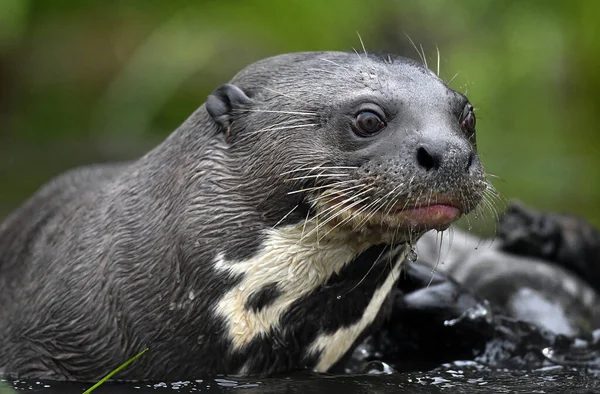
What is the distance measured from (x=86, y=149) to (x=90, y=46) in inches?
113

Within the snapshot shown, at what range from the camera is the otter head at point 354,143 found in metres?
5.17

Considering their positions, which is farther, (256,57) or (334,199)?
(256,57)

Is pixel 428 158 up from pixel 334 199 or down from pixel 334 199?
up

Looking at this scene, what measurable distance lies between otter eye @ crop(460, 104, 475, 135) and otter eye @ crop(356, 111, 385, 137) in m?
0.46

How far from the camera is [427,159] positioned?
16.9 ft

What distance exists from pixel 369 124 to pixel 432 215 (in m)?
0.53

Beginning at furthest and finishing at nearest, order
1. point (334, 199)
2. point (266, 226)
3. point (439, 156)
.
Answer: point (266, 226)
point (334, 199)
point (439, 156)

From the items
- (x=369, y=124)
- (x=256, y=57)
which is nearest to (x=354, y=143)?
(x=369, y=124)

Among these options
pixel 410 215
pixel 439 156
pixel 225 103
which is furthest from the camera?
pixel 225 103

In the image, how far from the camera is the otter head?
5172 millimetres

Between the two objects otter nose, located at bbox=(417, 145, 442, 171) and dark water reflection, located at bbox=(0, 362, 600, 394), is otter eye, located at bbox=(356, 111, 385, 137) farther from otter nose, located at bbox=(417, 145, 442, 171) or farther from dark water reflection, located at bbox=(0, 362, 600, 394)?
dark water reflection, located at bbox=(0, 362, 600, 394)

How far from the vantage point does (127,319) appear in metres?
5.79

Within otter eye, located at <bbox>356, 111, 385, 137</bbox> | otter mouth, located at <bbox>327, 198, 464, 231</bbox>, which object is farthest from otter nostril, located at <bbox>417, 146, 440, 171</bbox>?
otter eye, located at <bbox>356, 111, 385, 137</bbox>

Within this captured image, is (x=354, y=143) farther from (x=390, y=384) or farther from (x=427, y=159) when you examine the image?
(x=390, y=384)
